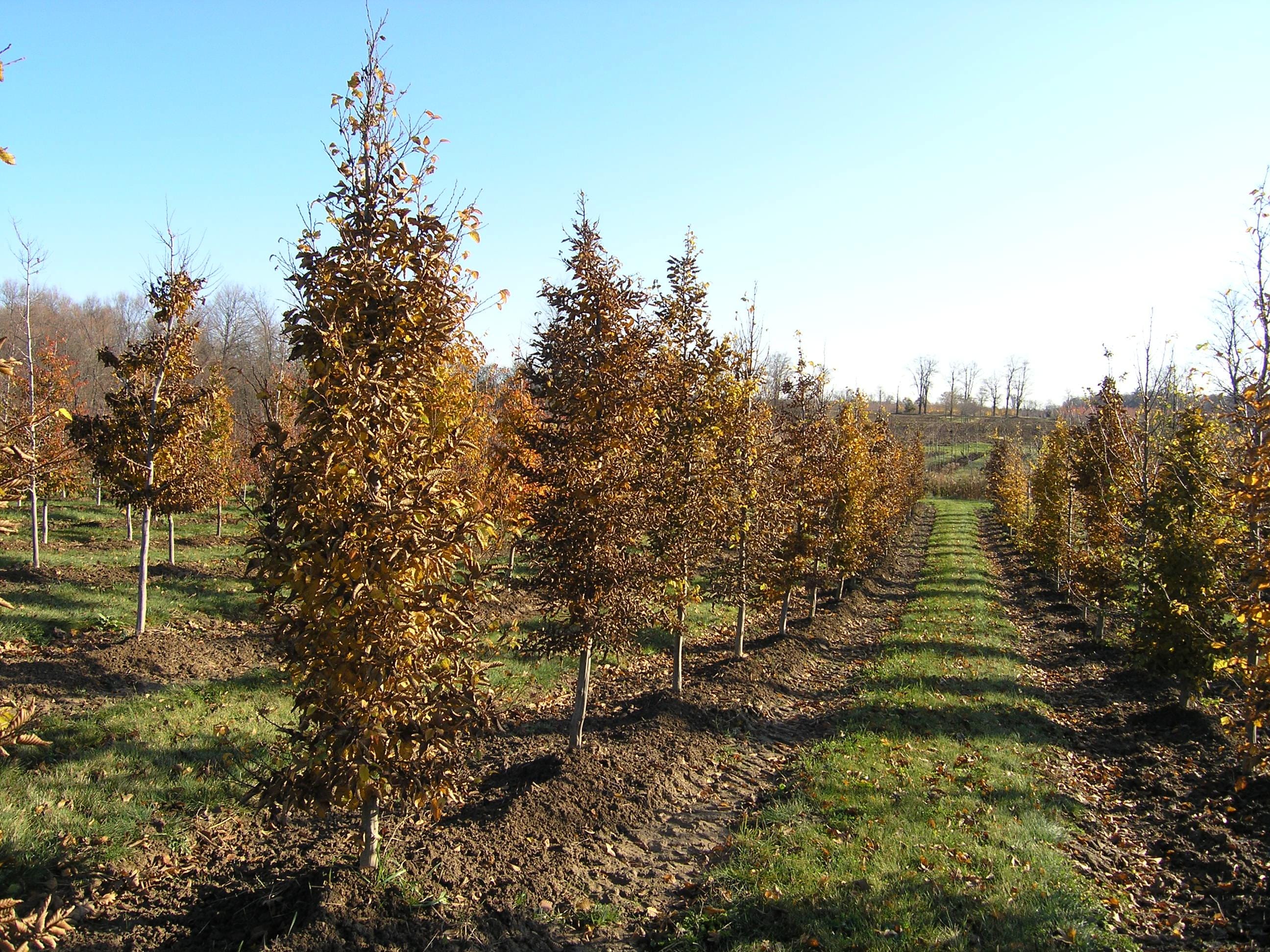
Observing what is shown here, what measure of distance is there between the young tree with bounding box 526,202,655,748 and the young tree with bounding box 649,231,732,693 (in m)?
1.51

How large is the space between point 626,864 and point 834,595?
1619 centimetres

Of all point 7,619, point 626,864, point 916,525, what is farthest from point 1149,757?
point 916,525

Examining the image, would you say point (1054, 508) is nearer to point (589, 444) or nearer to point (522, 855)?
point (589, 444)

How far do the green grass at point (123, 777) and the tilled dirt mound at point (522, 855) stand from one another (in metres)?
0.47

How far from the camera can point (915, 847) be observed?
628 cm

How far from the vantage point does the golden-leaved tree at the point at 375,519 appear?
168 inches

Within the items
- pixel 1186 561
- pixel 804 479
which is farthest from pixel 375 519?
pixel 1186 561

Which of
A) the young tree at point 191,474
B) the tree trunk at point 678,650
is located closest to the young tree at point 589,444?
the tree trunk at point 678,650

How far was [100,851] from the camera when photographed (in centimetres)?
516

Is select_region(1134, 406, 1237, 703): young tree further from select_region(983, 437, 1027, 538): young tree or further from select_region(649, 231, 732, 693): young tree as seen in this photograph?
select_region(983, 437, 1027, 538): young tree

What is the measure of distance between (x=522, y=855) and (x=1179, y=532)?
12627 millimetres

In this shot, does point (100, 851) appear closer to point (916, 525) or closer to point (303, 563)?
point (303, 563)

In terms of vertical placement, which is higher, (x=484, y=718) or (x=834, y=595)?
(x=484, y=718)

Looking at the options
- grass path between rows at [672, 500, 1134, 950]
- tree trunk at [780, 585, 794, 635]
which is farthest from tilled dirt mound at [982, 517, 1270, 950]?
tree trunk at [780, 585, 794, 635]
